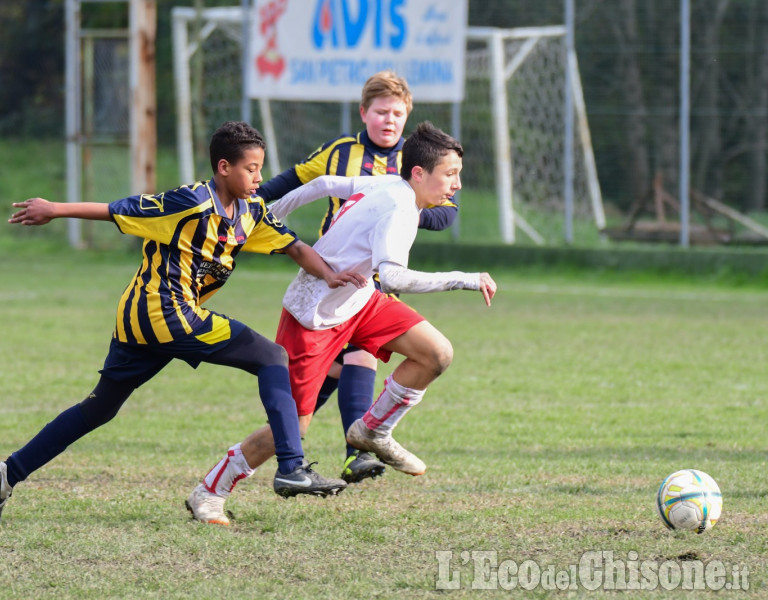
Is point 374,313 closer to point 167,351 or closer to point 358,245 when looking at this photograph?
point 358,245

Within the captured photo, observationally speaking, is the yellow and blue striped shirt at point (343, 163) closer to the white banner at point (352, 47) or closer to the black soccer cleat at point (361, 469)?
the black soccer cleat at point (361, 469)

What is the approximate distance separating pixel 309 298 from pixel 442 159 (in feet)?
2.51

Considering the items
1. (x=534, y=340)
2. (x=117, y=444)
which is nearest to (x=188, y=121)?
(x=534, y=340)

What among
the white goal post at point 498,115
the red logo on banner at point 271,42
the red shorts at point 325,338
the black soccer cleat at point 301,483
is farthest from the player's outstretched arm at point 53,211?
the red logo on banner at point 271,42

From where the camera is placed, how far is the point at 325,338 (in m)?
4.89

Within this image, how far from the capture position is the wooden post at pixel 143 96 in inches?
714

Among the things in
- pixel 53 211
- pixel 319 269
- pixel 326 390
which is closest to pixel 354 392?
pixel 326 390

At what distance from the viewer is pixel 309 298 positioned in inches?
191

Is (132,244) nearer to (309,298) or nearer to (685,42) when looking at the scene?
(685,42)

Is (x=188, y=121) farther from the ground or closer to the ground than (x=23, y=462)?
farther from the ground

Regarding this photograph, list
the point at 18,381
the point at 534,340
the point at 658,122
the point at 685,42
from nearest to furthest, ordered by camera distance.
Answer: the point at 18,381, the point at 534,340, the point at 685,42, the point at 658,122

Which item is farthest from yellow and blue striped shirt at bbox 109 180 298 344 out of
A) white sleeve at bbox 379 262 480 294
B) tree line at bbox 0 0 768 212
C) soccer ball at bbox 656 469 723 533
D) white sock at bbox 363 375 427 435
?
tree line at bbox 0 0 768 212

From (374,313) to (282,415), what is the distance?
68 cm

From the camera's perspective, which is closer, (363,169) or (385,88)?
(385,88)
